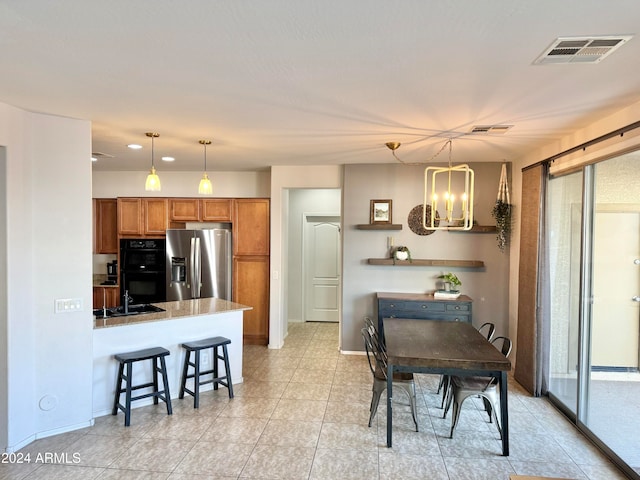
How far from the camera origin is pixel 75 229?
10.6 feet

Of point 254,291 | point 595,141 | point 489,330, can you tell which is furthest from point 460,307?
point 254,291

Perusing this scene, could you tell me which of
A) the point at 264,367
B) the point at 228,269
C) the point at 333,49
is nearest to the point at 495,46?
the point at 333,49

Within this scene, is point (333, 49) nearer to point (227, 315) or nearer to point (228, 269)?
point (227, 315)

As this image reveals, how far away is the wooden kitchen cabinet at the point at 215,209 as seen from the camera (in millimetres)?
5836

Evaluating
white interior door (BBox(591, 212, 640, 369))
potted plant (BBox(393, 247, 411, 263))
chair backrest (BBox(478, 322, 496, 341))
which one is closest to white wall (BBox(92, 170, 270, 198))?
potted plant (BBox(393, 247, 411, 263))

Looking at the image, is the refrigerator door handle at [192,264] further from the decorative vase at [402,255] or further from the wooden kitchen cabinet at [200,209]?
the decorative vase at [402,255]

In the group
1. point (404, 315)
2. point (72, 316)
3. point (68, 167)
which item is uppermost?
point (68, 167)

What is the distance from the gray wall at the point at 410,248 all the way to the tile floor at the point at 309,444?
123cm

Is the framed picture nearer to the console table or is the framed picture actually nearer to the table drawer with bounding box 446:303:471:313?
the console table

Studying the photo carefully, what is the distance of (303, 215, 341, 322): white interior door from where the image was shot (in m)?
7.35

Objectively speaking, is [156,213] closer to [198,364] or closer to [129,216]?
[129,216]

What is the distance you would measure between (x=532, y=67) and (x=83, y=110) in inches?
121

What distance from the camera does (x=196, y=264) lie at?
18.2 feet

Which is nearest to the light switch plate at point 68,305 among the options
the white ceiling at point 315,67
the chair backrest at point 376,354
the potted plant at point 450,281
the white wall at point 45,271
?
the white wall at point 45,271
